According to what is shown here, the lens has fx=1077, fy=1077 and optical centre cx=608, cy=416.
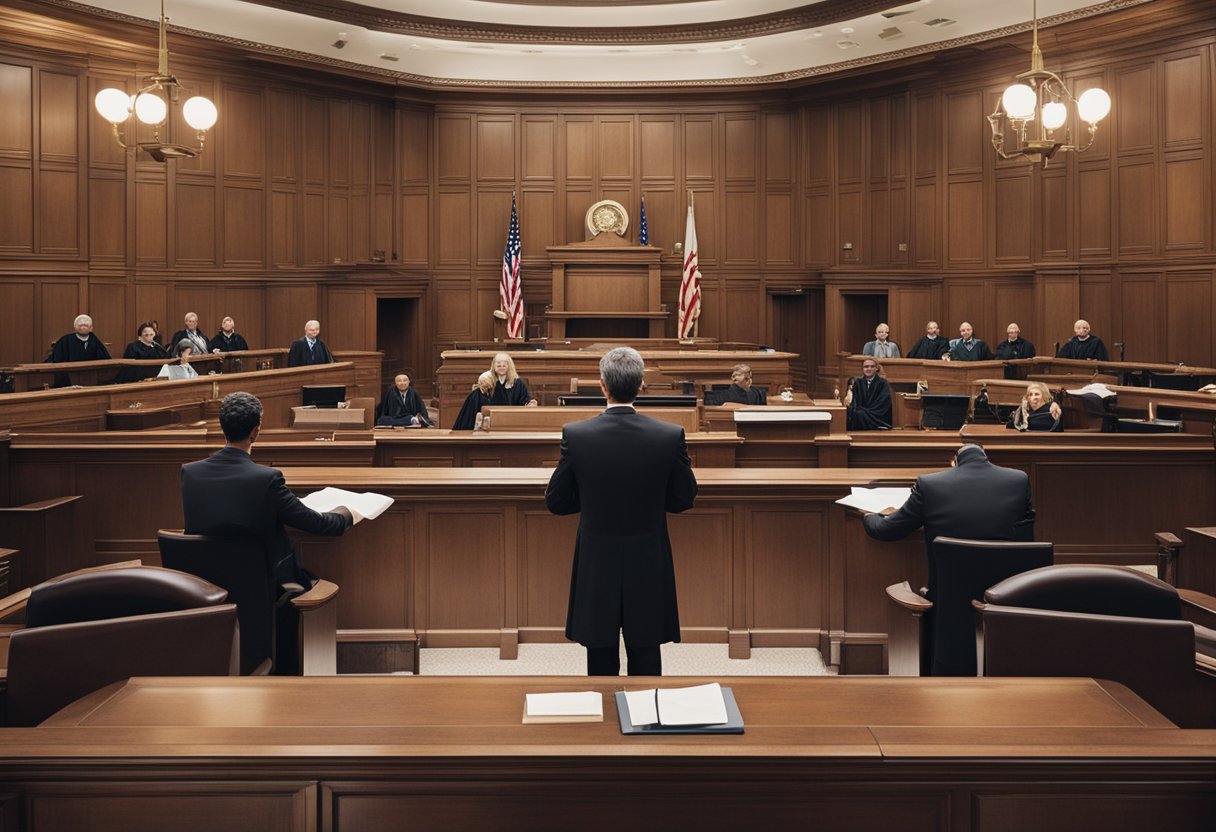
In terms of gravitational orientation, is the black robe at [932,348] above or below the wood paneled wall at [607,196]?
below

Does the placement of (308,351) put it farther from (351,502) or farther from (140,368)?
(351,502)

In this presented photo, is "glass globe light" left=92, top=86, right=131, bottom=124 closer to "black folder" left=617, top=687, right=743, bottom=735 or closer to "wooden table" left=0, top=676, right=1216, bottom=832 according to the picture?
"wooden table" left=0, top=676, right=1216, bottom=832

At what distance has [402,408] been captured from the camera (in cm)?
1009

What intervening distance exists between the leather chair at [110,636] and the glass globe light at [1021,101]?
27.7 feet

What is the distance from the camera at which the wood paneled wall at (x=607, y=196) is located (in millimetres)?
13797

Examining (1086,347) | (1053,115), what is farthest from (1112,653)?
(1086,347)

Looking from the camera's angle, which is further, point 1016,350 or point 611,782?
point 1016,350

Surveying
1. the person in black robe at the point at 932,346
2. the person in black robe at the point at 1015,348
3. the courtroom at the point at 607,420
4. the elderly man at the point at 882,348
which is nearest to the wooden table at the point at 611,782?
the courtroom at the point at 607,420

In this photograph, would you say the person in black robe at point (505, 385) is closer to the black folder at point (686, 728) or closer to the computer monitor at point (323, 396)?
the computer monitor at point (323, 396)

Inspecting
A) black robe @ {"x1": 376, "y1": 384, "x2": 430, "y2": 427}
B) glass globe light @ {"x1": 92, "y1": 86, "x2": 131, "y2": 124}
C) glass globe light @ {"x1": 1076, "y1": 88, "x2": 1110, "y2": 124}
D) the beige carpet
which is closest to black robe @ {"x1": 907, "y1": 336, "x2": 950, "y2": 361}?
glass globe light @ {"x1": 1076, "y1": 88, "x2": 1110, "y2": 124}

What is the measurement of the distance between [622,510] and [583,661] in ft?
6.36

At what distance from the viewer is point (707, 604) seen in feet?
17.4

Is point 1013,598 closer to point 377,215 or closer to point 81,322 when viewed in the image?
point 81,322

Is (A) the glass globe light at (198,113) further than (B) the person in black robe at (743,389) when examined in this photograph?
Yes
